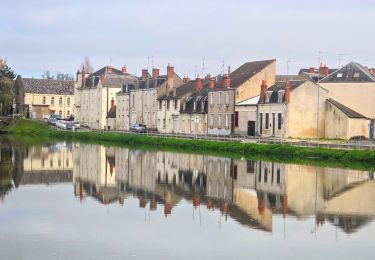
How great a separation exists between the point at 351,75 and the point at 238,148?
47.4 feet

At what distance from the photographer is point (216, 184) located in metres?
35.9

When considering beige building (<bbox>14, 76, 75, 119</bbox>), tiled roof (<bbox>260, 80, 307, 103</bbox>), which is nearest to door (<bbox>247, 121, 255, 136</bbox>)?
tiled roof (<bbox>260, 80, 307, 103</bbox>)

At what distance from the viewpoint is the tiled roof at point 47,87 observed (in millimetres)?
118875

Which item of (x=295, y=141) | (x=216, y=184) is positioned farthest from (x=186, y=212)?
(x=295, y=141)

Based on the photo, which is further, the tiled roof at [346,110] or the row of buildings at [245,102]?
the row of buildings at [245,102]

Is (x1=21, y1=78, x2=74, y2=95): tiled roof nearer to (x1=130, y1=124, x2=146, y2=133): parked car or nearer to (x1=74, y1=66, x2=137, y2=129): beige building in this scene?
(x1=74, y1=66, x2=137, y2=129): beige building

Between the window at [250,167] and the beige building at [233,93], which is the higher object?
the beige building at [233,93]

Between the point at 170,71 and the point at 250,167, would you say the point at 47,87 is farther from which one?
the point at 250,167

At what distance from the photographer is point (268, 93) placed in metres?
64.9

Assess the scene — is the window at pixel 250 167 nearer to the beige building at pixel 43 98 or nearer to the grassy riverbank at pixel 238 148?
the grassy riverbank at pixel 238 148

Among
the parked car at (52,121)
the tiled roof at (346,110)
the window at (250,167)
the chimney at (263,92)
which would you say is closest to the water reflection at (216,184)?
the window at (250,167)

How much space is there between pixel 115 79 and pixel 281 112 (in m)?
44.6

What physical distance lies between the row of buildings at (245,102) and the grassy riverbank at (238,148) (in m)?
5.62

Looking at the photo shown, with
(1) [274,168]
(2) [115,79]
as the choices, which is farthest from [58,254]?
(2) [115,79]
